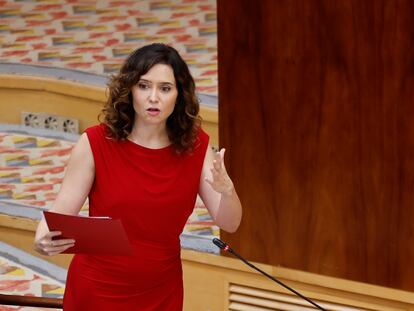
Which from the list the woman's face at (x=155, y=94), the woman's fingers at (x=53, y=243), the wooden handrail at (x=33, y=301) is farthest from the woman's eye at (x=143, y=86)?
the wooden handrail at (x=33, y=301)

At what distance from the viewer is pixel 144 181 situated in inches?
88.4

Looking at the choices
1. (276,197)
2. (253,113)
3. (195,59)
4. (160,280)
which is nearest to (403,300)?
(276,197)

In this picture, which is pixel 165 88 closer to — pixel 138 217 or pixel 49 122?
pixel 138 217

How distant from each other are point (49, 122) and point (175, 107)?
2666 millimetres

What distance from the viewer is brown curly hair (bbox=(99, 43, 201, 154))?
219 cm

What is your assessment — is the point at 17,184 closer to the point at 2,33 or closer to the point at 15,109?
the point at 15,109

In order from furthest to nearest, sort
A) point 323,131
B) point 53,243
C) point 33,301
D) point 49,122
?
1. point 49,122
2. point 323,131
3. point 33,301
4. point 53,243

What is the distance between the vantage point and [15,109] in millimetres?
4957

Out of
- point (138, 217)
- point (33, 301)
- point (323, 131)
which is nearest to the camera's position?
point (138, 217)

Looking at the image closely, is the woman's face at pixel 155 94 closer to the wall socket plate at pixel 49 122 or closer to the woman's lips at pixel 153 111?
the woman's lips at pixel 153 111

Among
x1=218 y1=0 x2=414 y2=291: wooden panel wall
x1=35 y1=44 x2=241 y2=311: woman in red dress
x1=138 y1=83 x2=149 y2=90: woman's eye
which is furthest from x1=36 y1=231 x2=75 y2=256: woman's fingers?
x1=218 y1=0 x2=414 y2=291: wooden panel wall

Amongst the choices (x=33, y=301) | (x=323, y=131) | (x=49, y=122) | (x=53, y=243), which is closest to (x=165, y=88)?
(x=53, y=243)

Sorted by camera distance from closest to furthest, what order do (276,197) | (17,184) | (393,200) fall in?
(393,200)
(276,197)
(17,184)

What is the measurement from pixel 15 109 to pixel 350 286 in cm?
228
